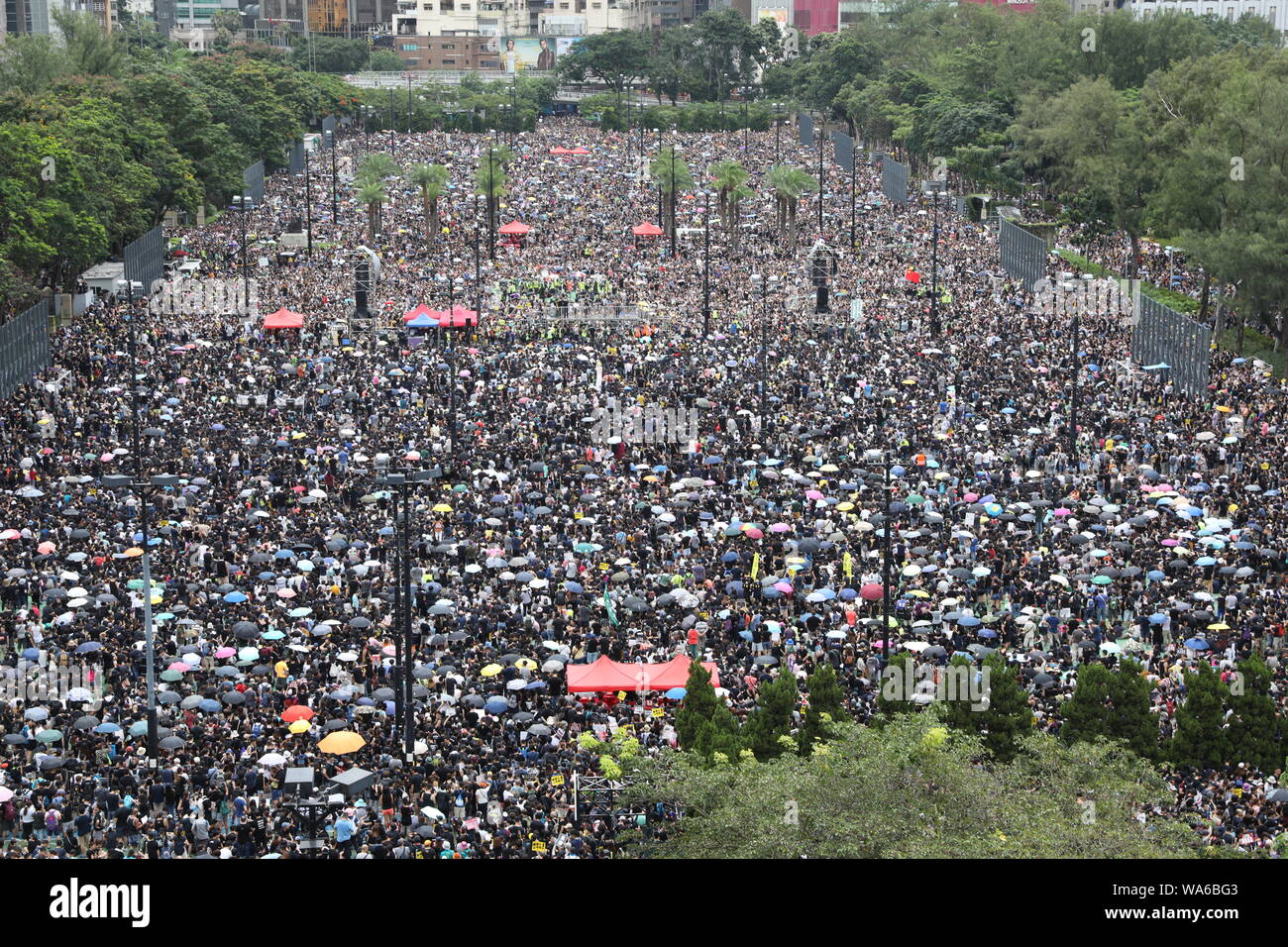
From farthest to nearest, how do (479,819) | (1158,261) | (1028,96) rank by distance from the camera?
(1028,96) < (1158,261) < (479,819)

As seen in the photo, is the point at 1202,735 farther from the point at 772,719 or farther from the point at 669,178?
the point at 669,178

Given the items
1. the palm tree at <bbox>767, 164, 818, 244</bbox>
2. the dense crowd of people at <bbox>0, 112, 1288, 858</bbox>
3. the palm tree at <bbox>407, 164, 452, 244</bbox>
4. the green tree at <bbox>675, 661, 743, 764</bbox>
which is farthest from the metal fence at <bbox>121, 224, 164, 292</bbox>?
the green tree at <bbox>675, 661, 743, 764</bbox>

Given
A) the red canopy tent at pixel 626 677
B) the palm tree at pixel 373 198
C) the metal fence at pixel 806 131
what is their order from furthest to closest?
1. the metal fence at pixel 806 131
2. the palm tree at pixel 373 198
3. the red canopy tent at pixel 626 677

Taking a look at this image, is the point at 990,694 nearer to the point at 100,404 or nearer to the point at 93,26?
the point at 100,404

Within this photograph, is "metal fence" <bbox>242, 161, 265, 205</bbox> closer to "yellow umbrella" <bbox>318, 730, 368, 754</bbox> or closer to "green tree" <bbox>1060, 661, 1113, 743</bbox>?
"yellow umbrella" <bbox>318, 730, 368, 754</bbox>

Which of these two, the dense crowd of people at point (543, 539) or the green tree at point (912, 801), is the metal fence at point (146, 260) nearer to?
the dense crowd of people at point (543, 539)

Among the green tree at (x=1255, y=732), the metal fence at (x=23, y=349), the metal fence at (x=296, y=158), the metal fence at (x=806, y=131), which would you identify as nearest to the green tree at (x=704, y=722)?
the green tree at (x=1255, y=732)

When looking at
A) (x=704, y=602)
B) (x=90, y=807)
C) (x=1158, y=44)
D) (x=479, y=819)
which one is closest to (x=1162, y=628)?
(x=704, y=602)
